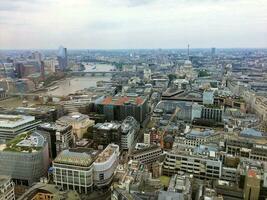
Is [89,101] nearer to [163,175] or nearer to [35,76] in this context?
[163,175]

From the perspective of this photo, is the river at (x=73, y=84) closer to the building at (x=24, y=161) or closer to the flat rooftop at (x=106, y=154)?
the building at (x=24, y=161)

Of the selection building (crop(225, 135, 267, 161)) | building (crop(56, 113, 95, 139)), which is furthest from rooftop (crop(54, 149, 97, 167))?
building (crop(225, 135, 267, 161))

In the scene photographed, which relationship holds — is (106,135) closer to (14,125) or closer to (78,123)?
(78,123)

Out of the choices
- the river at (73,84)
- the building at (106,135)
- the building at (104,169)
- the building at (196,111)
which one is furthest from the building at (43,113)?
the river at (73,84)

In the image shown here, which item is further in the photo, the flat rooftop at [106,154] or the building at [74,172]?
the flat rooftop at [106,154]

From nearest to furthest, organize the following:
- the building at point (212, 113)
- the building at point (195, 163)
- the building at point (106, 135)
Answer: the building at point (195, 163)
the building at point (106, 135)
the building at point (212, 113)

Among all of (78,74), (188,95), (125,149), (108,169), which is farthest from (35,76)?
(108,169)
